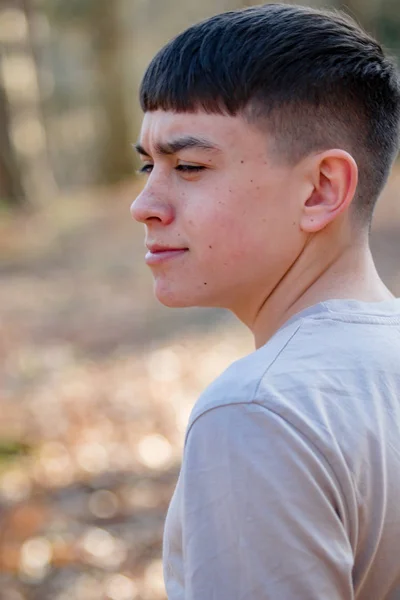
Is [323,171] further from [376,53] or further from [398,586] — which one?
[398,586]

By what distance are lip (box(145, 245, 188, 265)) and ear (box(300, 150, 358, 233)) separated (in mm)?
265

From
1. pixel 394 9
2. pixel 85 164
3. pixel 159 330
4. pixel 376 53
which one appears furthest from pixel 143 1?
pixel 376 53

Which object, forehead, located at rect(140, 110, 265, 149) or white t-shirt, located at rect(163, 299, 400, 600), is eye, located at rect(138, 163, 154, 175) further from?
white t-shirt, located at rect(163, 299, 400, 600)

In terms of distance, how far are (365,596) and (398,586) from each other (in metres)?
0.06

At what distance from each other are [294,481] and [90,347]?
6169 millimetres

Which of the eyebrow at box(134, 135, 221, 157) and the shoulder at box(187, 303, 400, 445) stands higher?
the eyebrow at box(134, 135, 221, 157)

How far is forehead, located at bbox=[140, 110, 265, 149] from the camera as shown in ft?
5.33

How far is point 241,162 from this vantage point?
1.63 m

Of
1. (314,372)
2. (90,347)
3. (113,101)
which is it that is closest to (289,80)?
(314,372)

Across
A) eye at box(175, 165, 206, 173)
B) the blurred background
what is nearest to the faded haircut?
eye at box(175, 165, 206, 173)

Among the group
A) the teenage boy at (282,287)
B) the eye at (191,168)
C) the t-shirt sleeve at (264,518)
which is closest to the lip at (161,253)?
the teenage boy at (282,287)

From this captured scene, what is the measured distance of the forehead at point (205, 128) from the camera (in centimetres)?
162

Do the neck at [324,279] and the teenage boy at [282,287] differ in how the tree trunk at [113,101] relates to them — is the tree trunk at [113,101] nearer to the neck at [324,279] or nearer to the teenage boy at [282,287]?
the teenage boy at [282,287]

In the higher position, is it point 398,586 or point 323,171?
point 323,171
